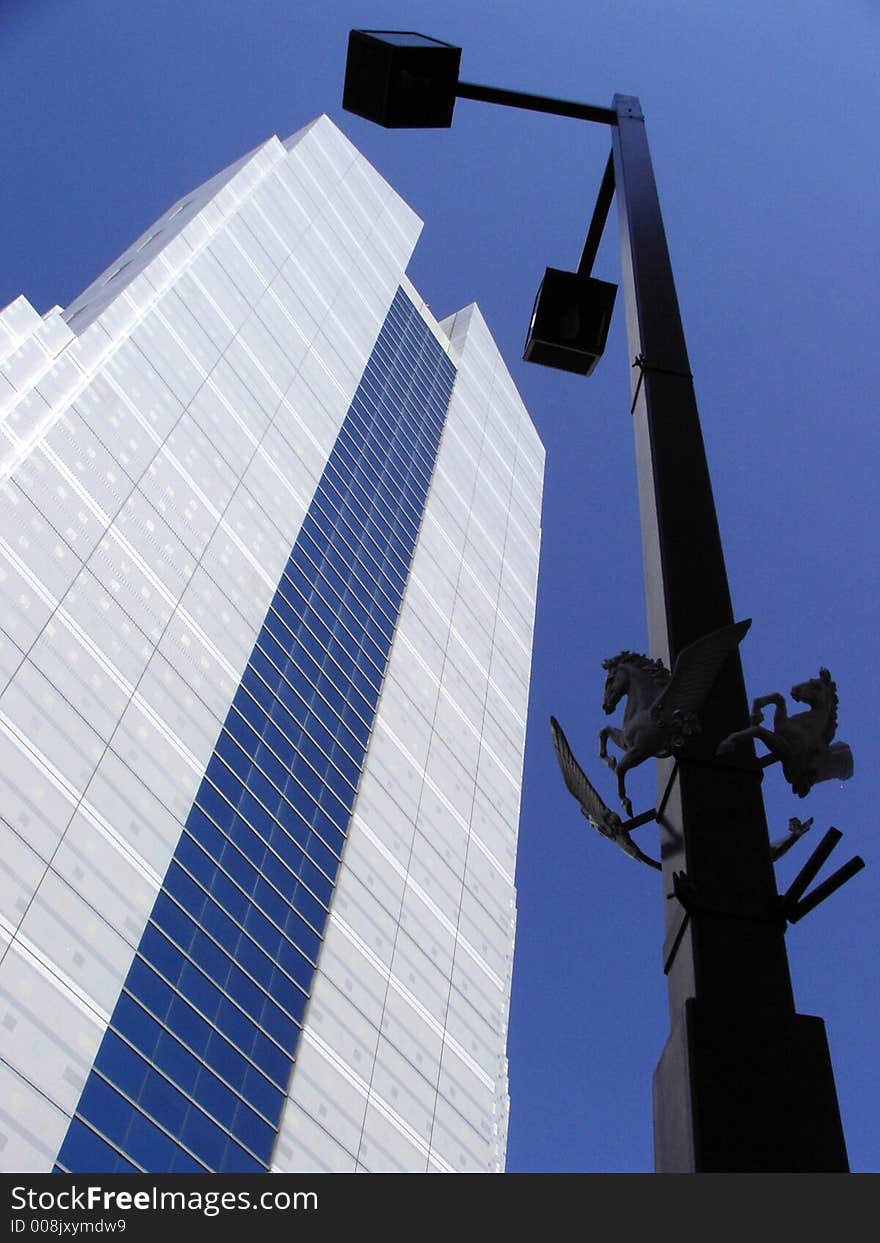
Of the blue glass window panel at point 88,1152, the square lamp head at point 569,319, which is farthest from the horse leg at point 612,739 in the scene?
the blue glass window panel at point 88,1152

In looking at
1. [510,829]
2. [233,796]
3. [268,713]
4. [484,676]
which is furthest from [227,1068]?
[484,676]

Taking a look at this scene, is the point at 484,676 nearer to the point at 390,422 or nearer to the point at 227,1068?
the point at 390,422

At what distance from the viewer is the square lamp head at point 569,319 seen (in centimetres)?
683

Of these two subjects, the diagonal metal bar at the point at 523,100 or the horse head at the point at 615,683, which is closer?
the horse head at the point at 615,683

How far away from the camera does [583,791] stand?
363 cm

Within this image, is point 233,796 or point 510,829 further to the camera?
point 510,829

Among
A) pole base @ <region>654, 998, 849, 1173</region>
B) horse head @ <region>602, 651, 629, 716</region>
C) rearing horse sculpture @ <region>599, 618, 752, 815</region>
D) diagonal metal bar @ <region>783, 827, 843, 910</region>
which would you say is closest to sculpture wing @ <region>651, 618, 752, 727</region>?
rearing horse sculpture @ <region>599, 618, 752, 815</region>

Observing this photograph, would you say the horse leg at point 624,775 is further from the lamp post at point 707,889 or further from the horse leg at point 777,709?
the horse leg at point 777,709

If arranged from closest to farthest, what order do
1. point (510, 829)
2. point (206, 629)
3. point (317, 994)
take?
point (317, 994) → point (206, 629) → point (510, 829)

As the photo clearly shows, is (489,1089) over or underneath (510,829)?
underneath

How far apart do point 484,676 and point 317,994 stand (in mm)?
34901

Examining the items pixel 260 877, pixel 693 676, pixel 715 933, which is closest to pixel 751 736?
pixel 693 676
